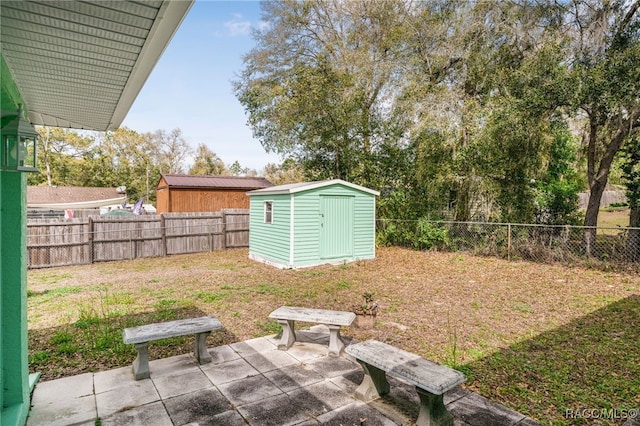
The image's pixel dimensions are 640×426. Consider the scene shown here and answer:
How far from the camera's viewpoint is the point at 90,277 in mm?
8336

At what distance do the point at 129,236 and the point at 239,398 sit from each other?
9.40 m

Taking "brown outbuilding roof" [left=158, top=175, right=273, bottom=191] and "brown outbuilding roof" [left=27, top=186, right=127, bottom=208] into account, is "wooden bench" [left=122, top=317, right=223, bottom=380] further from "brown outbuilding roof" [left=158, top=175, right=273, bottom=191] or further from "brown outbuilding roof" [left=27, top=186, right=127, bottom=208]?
"brown outbuilding roof" [left=27, top=186, right=127, bottom=208]

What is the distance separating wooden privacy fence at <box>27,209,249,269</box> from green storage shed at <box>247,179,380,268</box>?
2.26 m

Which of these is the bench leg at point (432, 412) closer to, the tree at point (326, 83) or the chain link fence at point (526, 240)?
the chain link fence at point (526, 240)

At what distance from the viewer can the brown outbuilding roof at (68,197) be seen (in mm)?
19978

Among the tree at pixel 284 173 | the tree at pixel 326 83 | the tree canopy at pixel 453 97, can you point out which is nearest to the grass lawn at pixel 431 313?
the tree canopy at pixel 453 97

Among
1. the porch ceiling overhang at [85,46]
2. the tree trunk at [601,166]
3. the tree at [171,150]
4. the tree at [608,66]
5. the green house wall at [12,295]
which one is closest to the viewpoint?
the porch ceiling overhang at [85,46]

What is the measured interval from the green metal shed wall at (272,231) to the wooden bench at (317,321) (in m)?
4.97

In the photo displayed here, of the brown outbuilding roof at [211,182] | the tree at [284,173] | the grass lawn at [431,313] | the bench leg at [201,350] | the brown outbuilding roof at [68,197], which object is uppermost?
the tree at [284,173]

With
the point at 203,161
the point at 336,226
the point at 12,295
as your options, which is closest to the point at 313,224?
the point at 336,226

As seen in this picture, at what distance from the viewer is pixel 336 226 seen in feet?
32.0

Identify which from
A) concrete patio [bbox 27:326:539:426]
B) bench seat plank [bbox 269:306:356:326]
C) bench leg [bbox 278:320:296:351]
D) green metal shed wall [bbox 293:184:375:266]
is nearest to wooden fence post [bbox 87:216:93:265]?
green metal shed wall [bbox 293:184:375:266]

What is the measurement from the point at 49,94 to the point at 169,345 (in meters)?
2.99

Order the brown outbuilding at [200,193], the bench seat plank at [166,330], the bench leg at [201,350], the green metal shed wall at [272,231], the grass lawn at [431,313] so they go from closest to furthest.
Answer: the bench seat plank at [166,330], the grass lawn at [431,313], the bench leg at [201,350], the green metal shed wall at [272,231], the brown outbuilding at [200,193]
